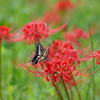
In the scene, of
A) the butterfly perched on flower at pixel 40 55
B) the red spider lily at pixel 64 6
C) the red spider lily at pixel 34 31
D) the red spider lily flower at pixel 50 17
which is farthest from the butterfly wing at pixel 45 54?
the red spider lily at pixel 64 6

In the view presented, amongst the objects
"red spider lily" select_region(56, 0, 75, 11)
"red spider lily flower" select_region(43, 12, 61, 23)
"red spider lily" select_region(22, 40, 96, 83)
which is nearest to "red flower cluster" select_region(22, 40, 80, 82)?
"red spider lily" select_region(22, 40, 96, 83)

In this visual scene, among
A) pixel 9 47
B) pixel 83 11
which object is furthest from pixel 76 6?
pixel 9 47

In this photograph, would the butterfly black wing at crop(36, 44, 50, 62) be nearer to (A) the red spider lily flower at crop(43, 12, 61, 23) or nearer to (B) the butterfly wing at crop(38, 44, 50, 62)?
(B) the butterfly wing at crop(38, 44, 50, 62)

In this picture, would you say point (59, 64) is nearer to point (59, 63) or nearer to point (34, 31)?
point (59, 63)

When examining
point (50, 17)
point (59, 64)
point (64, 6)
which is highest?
point (64, 6)

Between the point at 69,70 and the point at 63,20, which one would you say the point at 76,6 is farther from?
the point at 69,70

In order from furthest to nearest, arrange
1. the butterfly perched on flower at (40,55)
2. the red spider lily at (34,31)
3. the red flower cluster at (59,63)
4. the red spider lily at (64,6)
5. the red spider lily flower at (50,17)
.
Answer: the red spider lily at (64,6) → the red spider lily flower at (50,17) → the red spider lily at (34,31) → the butterfly perched on flower at (40,55) → the red flower cluster at (59,63)

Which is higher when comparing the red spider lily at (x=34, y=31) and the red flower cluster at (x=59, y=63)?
the red spider lily at (x=34, y=31)

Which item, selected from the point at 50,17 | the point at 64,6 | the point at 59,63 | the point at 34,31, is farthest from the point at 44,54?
the point at 64,6

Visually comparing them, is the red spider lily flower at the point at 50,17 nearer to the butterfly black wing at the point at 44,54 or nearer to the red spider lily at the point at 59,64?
the red spider lily at the point at 59,64

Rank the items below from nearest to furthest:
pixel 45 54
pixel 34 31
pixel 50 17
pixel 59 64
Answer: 1. pixel 59 64
2. pixel 45 54
3. pixel 34 31
4. pixel 50 17

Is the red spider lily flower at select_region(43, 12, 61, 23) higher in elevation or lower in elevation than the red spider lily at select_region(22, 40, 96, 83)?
higher
